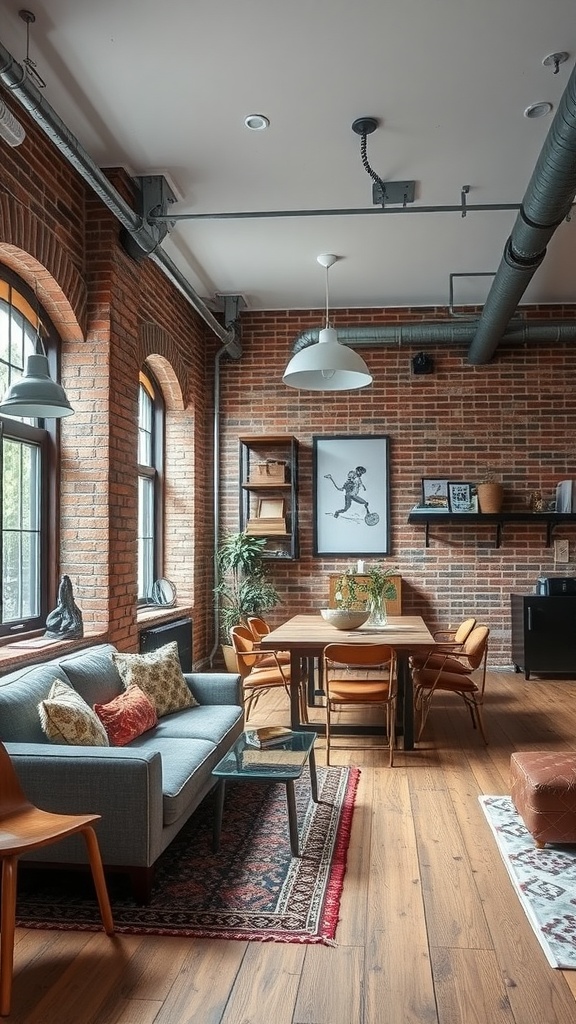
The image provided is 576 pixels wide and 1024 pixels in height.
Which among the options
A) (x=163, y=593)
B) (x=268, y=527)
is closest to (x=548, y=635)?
(x=268, y=527)

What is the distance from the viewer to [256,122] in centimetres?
452

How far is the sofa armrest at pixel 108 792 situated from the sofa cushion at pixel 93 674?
2.89ft

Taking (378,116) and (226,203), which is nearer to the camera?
(378,116)

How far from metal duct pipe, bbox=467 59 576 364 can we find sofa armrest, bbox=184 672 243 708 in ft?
10.5

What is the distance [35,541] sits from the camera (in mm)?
4938

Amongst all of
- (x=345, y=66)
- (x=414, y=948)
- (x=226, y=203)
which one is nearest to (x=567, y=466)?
(x=226, y=203)

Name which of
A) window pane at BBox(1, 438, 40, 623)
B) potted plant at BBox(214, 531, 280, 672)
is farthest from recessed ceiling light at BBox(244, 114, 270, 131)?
potted plant at BBox(214, 531, 280, 672)

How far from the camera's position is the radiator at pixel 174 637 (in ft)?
19.1

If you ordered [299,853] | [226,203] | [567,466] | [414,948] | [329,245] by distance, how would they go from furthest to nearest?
[567,466] < [329,245] < [226,203] < [299,853] < [414,948]

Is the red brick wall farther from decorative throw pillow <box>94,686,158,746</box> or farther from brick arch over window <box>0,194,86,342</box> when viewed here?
decorative throw pillow <box>94,686,158,746</box>

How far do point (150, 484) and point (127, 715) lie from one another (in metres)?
3.77

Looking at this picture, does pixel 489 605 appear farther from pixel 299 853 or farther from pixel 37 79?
pixel 37 79

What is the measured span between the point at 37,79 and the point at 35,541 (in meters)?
2.53

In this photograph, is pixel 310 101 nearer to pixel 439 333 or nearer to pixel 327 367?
pixel 327 367
